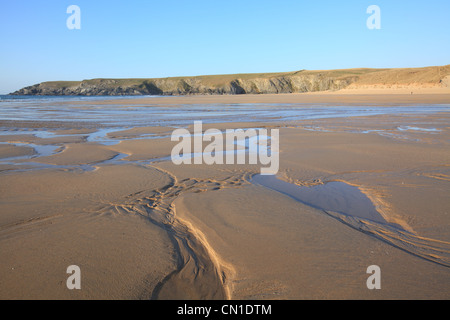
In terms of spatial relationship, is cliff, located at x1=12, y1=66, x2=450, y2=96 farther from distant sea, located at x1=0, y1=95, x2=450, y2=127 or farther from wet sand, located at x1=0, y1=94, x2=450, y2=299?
wet sand, located at x1=0, y1=94, x2=450, y2=299

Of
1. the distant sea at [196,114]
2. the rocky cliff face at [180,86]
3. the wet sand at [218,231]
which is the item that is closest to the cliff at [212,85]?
the rocky cliff face at [180,86]

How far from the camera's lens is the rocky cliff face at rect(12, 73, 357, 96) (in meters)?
106

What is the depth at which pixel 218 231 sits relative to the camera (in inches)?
158

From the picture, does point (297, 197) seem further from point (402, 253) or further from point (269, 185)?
point (402, 253)

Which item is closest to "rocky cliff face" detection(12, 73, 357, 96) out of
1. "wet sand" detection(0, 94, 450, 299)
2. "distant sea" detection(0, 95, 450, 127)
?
"distant sea" detection(0, 95, 450, 127)

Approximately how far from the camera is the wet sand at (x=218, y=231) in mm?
2883

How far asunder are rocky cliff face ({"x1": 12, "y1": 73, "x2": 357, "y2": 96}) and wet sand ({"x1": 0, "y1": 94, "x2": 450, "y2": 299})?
99.1 metres

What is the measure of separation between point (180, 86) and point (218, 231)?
128 m

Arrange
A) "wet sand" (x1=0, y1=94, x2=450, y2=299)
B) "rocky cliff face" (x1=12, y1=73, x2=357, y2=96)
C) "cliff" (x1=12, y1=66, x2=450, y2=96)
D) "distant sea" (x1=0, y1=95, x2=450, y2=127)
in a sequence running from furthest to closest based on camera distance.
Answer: "rocky cliff face" (x1=12, y1=73, x2=357, y2=96)
"cliff" (x1=12, y1=66, x2=450, y2=96)
"distant sea" (x1=0, y1=95, x2=450, y2=127)
"wet sand" (x1=0, y1=94, x2=450, y2=299)

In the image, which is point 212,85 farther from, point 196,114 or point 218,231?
point 218,231

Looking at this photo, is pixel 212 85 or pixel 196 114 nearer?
pixel 196 114

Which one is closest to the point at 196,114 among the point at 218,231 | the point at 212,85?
the point at 218,231

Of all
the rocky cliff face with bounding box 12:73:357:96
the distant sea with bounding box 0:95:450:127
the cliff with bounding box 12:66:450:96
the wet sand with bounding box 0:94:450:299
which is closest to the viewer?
the wet sand with bounding box 0:94:450:299
